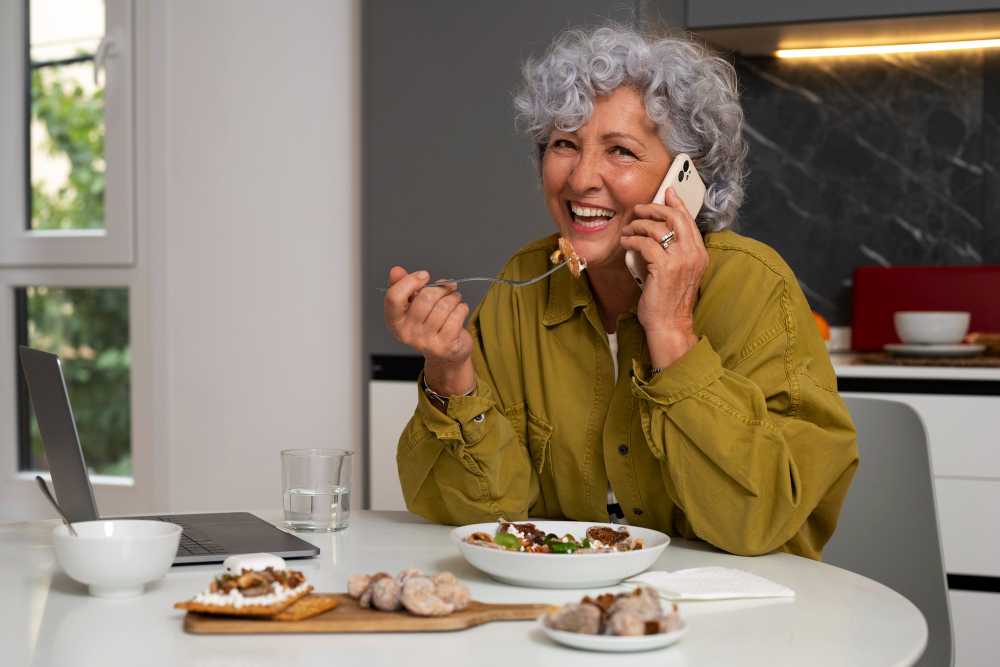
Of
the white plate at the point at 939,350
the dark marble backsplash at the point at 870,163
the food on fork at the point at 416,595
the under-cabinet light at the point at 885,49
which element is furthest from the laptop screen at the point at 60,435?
the under-cabinet light at the point at 885,49

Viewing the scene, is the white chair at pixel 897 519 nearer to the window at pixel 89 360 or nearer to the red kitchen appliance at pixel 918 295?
the red kitchen appliance at pixel 918 295

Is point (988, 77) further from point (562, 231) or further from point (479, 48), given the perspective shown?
point (562, 231)

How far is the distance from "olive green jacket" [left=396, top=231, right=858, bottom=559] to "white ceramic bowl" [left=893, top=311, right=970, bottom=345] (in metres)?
1.36

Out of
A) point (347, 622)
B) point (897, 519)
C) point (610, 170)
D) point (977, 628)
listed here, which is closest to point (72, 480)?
point (347, 622)

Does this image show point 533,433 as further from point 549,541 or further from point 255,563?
point 255,563

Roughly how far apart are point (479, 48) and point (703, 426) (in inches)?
66.8

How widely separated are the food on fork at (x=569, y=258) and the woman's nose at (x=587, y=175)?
9 cm

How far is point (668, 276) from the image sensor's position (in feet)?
4.15

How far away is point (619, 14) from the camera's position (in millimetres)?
2459

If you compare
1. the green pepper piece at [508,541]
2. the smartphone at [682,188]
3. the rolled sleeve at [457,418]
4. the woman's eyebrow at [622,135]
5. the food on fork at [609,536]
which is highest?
the woman's eyebrow at [622,135]

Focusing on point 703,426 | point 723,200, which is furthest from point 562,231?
point 703,426

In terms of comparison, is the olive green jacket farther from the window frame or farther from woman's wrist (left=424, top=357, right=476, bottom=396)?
the window frame

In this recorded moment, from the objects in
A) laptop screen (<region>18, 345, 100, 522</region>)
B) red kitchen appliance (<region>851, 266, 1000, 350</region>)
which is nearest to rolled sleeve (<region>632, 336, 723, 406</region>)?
laptop screen (<region>18, 345, 100, 522</region>)

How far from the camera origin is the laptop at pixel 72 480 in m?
0.97
